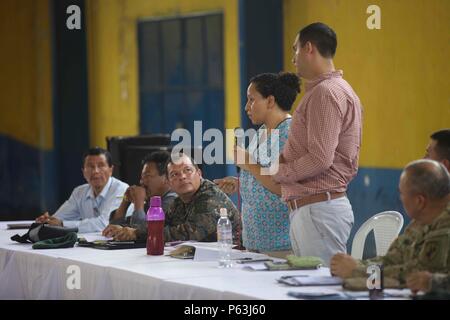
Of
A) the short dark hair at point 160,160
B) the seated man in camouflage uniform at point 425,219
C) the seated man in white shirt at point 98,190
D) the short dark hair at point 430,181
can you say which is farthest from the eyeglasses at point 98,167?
the short dark hair at point 430,181

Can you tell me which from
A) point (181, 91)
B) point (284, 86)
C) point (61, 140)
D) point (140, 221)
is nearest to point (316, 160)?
point (284, 86)

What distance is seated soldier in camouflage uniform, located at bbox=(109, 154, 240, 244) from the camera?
4785mm

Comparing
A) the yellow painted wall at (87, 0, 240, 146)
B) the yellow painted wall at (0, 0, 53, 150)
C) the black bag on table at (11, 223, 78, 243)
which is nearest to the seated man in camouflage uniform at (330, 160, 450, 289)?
the black bag on table at (11, 223, 78, 243)

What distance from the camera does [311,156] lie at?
13.1 ft

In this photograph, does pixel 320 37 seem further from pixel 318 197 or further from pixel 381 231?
pixel 381 231

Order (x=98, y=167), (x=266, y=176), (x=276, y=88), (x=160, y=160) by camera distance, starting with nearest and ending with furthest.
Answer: (x=266, y=176), (x=276, y=88), (x=160, y=160), (x=98, y=167)

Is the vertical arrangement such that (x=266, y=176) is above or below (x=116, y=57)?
below

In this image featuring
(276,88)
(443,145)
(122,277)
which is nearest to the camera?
(122,277)

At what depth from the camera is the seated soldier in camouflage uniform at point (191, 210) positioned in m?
4.79

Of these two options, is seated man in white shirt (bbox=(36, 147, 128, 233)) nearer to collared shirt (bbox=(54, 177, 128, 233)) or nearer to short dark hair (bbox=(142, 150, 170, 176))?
collared shirt (bbox=(54, 177, 128, 233))

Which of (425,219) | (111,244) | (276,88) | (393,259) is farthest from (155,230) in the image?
(425,219)

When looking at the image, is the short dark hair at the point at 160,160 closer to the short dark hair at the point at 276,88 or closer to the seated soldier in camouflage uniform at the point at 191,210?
the seated soldier in camouflage uniform at the point at 191,210

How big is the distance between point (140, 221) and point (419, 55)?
239 cm

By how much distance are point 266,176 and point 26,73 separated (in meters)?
6.38
